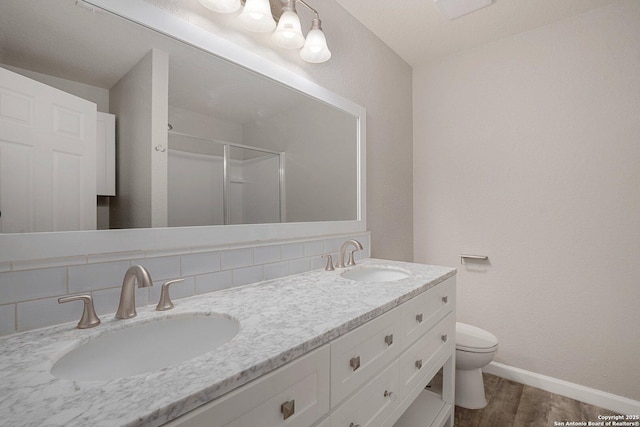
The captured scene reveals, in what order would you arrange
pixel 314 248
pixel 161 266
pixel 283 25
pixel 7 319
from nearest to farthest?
pixel 7 319, pixel 161 266, pixel 283 25, pixel 314 248

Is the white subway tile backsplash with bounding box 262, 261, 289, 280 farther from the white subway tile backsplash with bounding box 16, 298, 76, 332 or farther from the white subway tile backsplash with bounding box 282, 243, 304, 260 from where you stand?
the white subway tile backsplash with bounding box 16, 298, 76, 332

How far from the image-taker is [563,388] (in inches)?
70.3

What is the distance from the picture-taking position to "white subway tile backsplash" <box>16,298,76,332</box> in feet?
2.26

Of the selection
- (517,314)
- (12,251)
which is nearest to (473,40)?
(517,314)

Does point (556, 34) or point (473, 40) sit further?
point (473, 40)

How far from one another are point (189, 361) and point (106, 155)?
0.65m

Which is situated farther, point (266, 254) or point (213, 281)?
point (266, 254)

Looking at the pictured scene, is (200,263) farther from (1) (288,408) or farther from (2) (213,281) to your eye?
(1) (288,408)

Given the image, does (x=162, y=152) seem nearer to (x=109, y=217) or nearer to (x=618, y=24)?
(x=109, y=217)

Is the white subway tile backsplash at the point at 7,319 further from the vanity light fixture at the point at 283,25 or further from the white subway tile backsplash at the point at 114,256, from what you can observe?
the vanity light fixture at the point at 283,25

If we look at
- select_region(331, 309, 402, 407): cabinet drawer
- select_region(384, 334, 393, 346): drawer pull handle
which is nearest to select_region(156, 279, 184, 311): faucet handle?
select_region(331, 309, 402, 407): cabinet drawer

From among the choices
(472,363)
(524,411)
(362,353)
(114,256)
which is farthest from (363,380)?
(524,411)

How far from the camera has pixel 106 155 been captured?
2.72ft

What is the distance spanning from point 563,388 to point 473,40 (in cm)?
237
